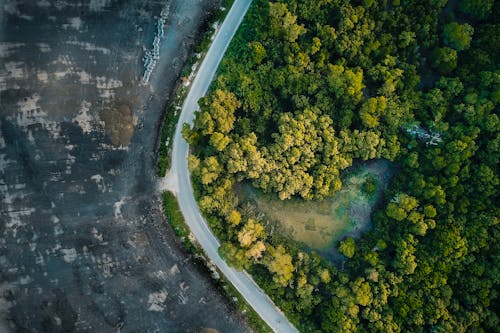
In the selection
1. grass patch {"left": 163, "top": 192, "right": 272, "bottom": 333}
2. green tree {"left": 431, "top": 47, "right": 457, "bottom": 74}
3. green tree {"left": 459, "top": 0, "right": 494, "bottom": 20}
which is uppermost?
green tree {"left": 459, "top": 0, "right": 494, "bottom": 20}

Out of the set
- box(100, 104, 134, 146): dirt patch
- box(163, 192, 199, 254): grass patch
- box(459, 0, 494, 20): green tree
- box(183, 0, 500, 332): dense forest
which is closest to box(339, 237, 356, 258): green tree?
box(183, 0, 500, 332): dense forest

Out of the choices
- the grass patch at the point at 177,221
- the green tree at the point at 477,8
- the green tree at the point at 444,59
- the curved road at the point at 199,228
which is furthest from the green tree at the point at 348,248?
the green tree at the point at 477,8

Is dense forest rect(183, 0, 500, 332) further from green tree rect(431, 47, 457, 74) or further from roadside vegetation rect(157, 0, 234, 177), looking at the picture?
roadside vegetation rect(157, 0, 234, 177)

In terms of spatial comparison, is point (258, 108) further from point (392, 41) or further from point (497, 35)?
point (497, 35)

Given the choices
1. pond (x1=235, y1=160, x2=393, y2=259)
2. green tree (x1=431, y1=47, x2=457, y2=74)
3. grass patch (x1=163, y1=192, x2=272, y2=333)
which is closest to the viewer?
grass patch (x1=163, y1=192, x2=272, y2=333)

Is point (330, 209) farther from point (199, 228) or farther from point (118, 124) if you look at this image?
point (118, 124)

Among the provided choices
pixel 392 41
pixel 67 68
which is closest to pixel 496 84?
pixel 392 41

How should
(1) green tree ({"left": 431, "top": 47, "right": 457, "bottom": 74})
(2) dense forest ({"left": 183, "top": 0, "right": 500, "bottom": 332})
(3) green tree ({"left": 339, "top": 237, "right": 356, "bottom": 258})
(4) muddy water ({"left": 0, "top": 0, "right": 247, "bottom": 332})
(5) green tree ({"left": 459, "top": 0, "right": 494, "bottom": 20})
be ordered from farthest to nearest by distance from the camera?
(5) green tree ({"left": 459, "top": 0, "right": 494, "bottom": 20})
(1) green tree ({"left": 431, "top": 47, "right": 457, "bottom": 74})
(3) green tree ({"left": 339, "top": 237, "right": 356, "bottom": 258})
(4) muddy water ({"left": 0, "top": 0, "right": 247, "bottom": 332})
(2) dense forest ({"left": 183, "top": 0, "right": 500, "bottom": 332})
